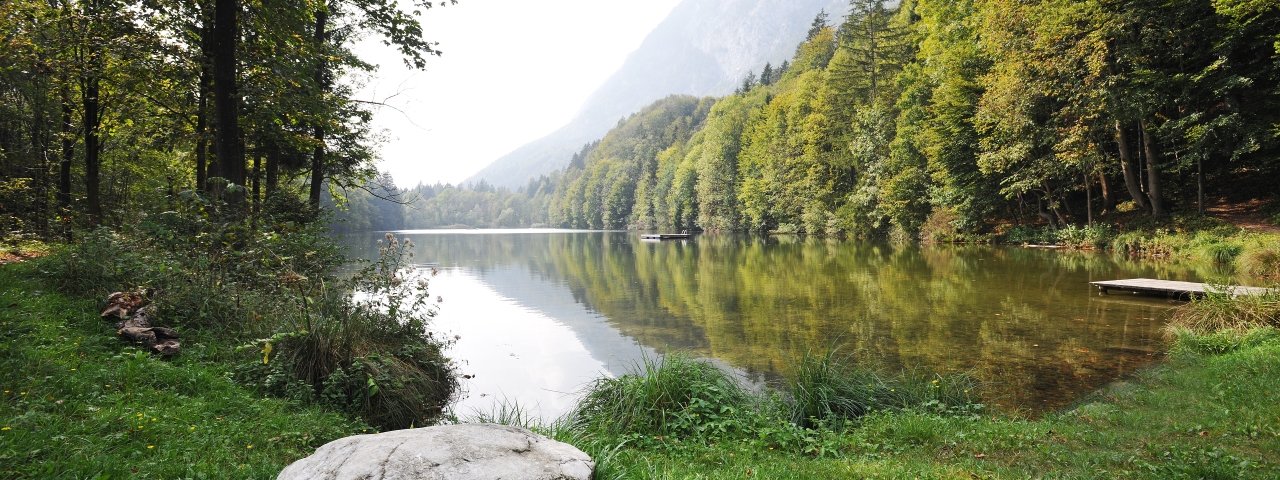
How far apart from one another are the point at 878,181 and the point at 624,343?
3237 centimetres

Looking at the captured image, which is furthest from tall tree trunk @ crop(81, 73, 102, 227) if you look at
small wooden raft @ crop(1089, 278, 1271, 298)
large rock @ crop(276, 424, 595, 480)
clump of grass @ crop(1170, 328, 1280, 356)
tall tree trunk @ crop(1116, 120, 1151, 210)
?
tall tree trunk @ crop(1116, 120, 1151, 210)


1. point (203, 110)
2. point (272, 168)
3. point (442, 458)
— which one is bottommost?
point (442, 458)

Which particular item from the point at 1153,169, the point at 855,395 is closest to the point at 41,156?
the point at 855,395

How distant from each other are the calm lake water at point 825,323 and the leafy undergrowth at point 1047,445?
3.87 feet

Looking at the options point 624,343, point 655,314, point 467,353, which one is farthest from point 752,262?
point 467,353

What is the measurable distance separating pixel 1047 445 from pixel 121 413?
7143mm

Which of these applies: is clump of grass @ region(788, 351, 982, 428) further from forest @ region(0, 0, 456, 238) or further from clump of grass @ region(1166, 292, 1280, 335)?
forest @ region(0, 0, 456, 238)

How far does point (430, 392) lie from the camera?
6.88 meters

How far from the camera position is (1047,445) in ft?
14.6

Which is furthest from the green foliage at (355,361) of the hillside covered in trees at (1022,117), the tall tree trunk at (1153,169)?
the tall tree trunk at (1153,169)

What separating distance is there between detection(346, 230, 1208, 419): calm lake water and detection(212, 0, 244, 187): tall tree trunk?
3.52 m

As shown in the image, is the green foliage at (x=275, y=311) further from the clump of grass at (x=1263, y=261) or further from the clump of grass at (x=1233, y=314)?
the clump of grass at (x=1263, y=261)

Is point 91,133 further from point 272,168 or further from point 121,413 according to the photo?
point 121,413

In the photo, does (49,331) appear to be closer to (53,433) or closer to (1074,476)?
(53,433)
